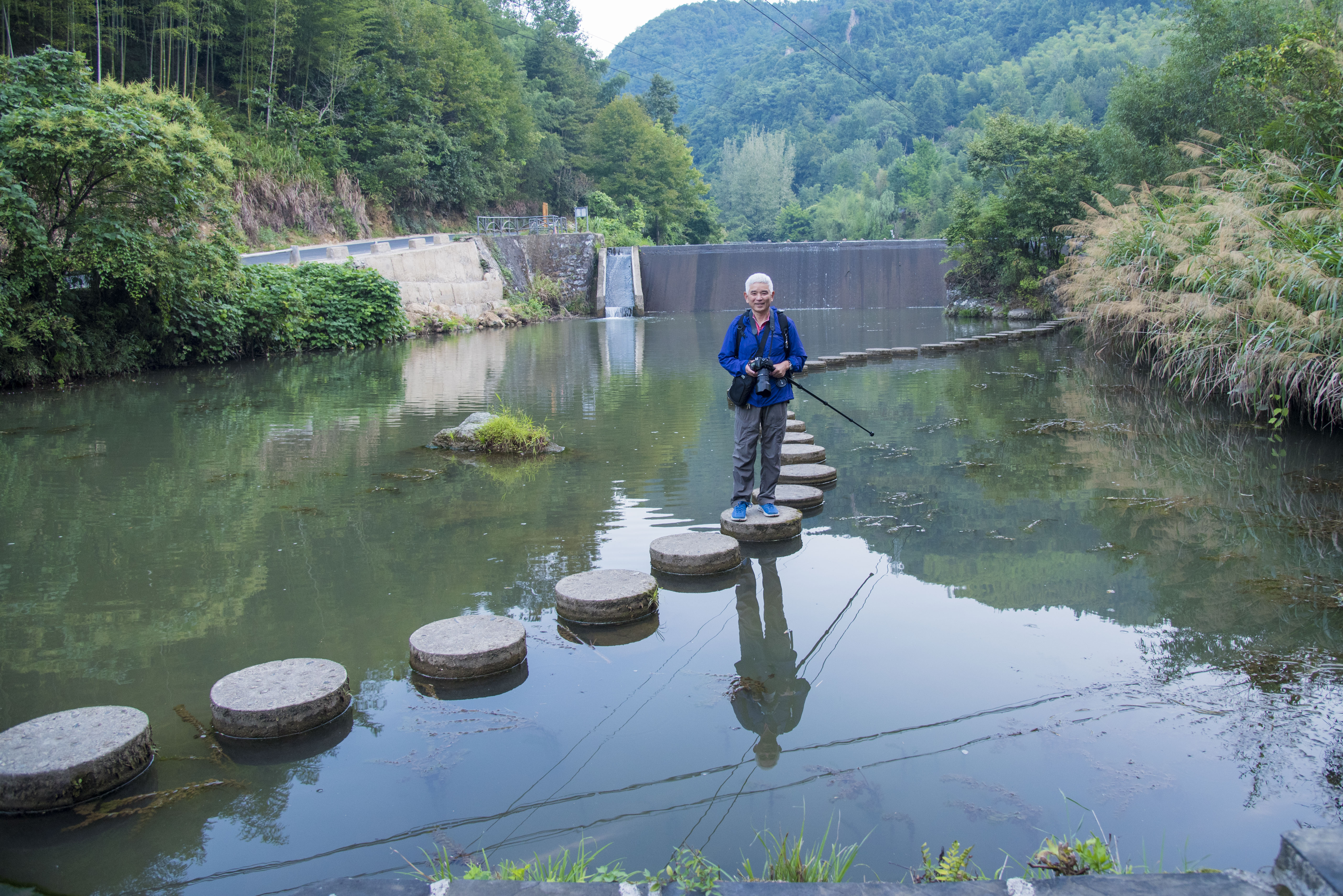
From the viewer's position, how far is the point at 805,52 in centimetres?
9900

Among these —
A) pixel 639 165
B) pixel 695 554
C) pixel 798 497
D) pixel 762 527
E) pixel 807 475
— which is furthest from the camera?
pixel 639 165

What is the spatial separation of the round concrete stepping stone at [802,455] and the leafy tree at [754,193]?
61.0m

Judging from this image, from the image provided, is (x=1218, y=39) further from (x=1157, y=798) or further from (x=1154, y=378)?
(x=1157, y=798)

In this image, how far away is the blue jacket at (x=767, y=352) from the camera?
5.34 meters

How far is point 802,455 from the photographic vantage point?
7270 millimetres

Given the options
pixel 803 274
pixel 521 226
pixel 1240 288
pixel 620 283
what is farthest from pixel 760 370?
pixel 521 226

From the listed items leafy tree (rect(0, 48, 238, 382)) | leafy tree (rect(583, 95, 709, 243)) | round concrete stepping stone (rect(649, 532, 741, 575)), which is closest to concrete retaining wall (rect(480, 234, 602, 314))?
leafy tree (rect(583, 95, 709, 243))

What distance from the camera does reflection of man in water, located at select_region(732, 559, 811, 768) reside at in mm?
3215

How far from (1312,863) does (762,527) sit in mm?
3847

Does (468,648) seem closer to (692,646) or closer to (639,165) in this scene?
(692,646)

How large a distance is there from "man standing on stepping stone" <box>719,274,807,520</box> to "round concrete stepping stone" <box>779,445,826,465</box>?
1609 mm

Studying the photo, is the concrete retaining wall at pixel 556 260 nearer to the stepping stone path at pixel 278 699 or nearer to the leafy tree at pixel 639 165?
the leafy tree at pixel 639 165

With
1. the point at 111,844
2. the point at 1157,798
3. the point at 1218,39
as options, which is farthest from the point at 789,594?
the point at 1218,39

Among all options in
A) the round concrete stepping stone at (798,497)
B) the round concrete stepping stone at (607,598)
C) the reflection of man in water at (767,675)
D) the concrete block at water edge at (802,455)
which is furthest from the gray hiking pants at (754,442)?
the concrete block at water edge at (802,455)
